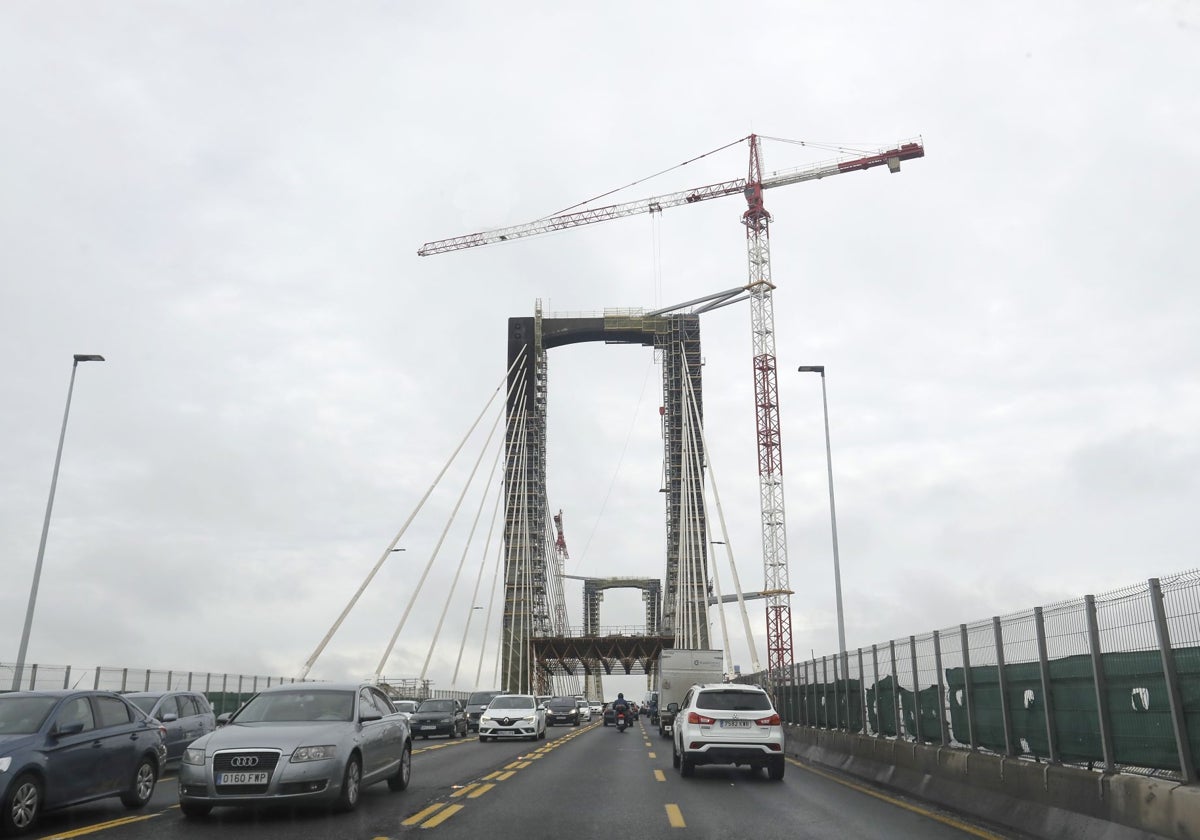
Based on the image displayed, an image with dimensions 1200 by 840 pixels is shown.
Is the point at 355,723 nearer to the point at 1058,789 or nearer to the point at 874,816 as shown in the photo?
the point at 874,816

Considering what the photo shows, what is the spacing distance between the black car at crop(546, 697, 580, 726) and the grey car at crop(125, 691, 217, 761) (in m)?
36.6

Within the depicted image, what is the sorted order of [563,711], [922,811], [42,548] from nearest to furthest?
[922,811] → [42,548] → [563,711]

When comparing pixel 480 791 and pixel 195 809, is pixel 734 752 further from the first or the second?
pixel 195 809

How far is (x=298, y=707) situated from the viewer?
12.4 meters

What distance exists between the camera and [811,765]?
2181cm

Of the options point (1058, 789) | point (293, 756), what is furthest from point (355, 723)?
point (1058, 789)

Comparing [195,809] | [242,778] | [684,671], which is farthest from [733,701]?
[684,671]

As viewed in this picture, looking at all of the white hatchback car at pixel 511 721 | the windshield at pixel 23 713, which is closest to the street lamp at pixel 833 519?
the white hatchback car at pixel 511 721

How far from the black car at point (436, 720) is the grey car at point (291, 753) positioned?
23492 mm

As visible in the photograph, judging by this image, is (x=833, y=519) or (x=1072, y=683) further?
(x=833, y=519)

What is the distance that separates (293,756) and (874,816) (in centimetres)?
672

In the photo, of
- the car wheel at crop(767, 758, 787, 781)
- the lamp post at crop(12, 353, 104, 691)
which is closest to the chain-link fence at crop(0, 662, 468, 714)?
the lamp post at crop(12, 353, 104, 691)

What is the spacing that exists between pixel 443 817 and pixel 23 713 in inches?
183

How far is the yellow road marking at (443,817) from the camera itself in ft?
34.4
